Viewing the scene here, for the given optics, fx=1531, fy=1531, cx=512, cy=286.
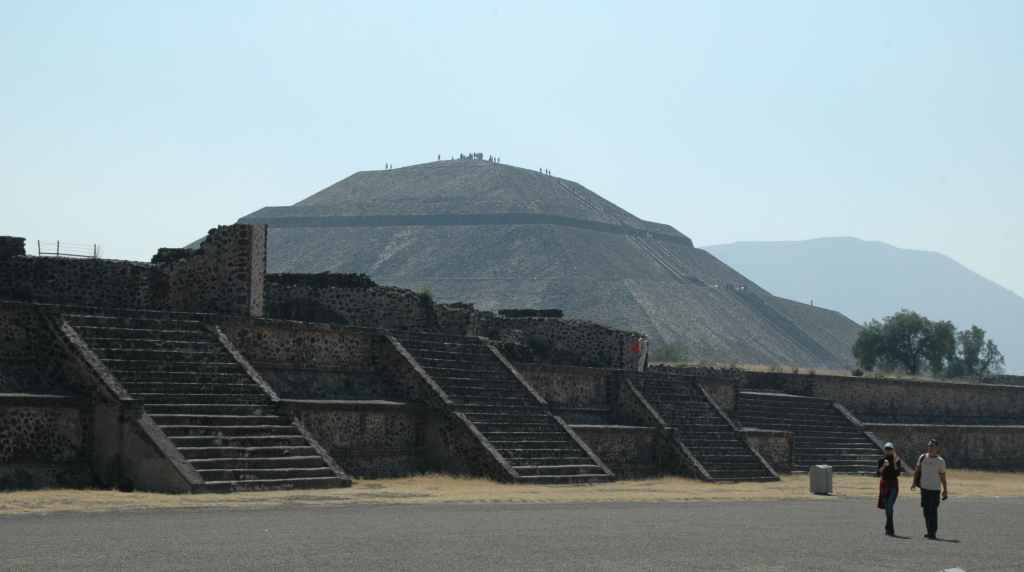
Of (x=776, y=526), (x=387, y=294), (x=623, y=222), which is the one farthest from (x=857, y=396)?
(x=623, y=222)

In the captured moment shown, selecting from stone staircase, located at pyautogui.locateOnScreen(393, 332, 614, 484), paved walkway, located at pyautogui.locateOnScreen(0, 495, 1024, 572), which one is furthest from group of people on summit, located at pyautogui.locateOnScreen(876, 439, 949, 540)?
stone staircase, located at pyautogui.locateOnScreen(393, 332, 614, 484)

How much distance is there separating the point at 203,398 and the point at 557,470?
736 cm

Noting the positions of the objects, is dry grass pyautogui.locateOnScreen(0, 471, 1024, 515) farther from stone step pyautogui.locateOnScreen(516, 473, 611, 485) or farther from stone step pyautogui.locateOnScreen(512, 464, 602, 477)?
stone step pyautogui.locateOnScreen(512, 464, 602, 477)

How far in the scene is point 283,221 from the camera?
133m

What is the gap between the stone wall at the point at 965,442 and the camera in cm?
4578

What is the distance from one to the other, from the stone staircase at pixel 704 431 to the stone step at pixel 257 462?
38.0ft

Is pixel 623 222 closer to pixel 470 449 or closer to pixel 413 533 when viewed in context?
pixel 470 449

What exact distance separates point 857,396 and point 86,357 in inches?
1251

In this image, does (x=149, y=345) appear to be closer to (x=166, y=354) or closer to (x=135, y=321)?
(x=166, y=354)

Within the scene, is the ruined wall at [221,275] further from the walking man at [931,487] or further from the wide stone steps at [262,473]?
the walking man at [931,487]

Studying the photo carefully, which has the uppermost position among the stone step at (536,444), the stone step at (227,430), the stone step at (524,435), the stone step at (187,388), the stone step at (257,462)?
the stone step at (187,388)

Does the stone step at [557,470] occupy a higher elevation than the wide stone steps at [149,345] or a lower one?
lower

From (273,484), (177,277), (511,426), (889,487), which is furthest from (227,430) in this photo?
(889,487)

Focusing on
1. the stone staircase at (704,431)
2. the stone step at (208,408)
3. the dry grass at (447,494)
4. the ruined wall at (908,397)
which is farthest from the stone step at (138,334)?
the ruined wall at (908,397)
